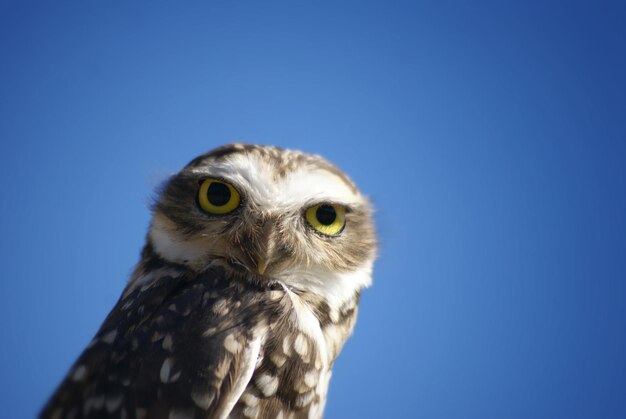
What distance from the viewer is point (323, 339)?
8.07 feet

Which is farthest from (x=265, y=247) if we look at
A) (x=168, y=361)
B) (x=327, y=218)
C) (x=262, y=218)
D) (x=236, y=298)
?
(x=168, y=361)

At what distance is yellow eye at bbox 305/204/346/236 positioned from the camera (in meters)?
2.61

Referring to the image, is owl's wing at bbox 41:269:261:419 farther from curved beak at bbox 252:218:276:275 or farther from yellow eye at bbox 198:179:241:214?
yellow eye at bbox 198:179:241:214

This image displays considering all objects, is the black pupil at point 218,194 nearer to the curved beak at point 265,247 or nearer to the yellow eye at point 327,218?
the curved beak at point 265,247

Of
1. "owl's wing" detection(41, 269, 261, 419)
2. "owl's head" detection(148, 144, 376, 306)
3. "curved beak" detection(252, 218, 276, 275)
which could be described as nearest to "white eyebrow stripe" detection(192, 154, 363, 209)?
"owl's head" detection(148, 144, 376, 306)

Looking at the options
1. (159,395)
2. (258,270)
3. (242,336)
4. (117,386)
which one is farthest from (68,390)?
(258,270)

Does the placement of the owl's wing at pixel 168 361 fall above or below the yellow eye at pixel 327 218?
below

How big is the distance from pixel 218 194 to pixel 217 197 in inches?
0.5

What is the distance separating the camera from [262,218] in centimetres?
245

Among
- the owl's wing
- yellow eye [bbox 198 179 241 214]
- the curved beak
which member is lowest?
the owl's wing

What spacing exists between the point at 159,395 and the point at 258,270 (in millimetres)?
609

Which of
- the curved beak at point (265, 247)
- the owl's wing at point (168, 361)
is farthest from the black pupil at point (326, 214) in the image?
the owl's wing at point (168, 361)

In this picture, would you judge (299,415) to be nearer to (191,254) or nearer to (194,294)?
(194,294)

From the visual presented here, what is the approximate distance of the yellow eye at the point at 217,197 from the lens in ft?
8.16
